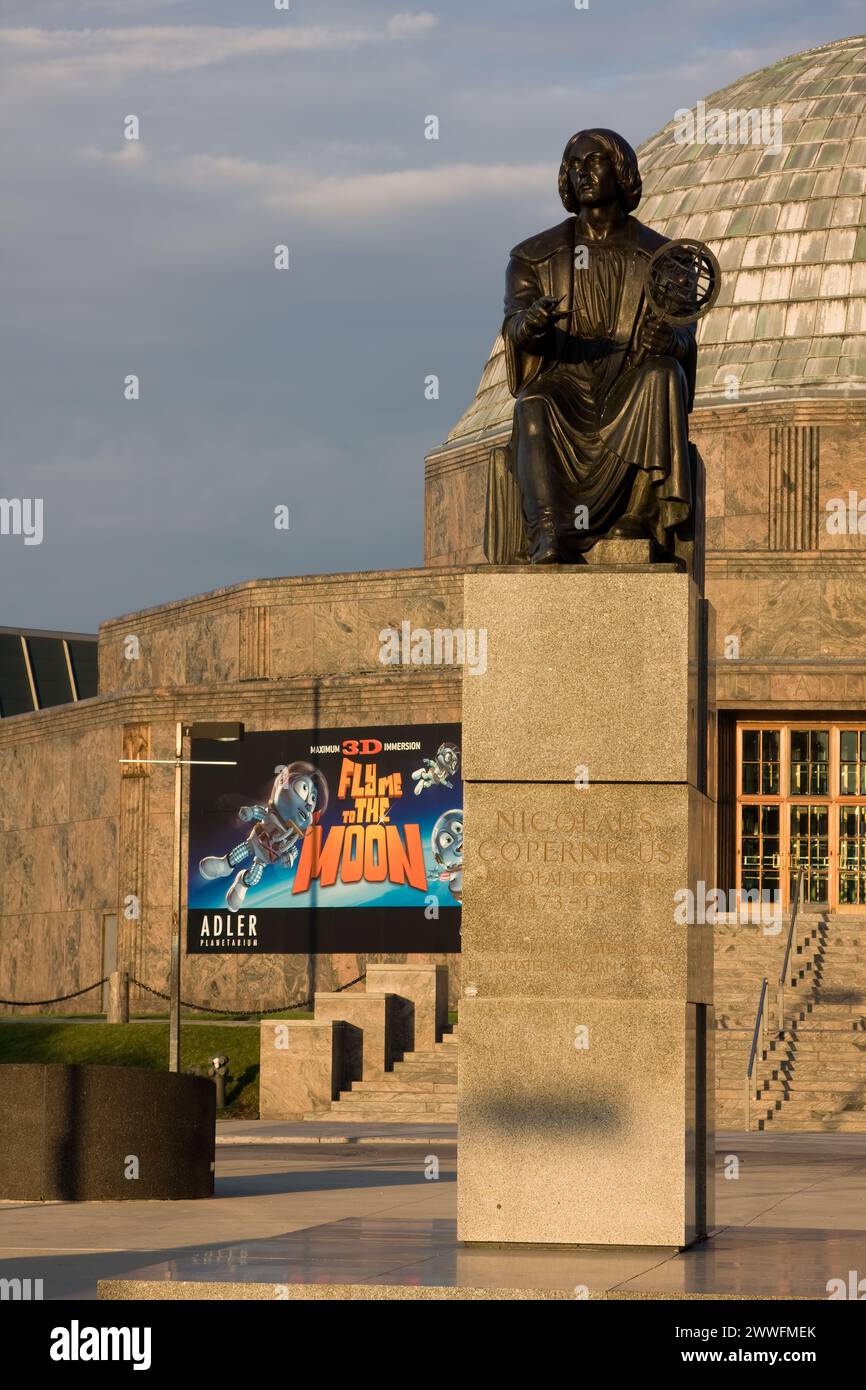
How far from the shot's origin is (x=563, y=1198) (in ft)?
23.2

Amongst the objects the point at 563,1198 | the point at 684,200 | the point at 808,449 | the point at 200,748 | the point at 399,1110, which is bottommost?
the point at 399,1110

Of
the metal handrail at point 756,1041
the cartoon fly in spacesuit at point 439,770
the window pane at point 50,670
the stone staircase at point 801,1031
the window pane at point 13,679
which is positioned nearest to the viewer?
the metal handrail at point 756,1041

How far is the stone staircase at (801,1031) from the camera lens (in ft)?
55.1

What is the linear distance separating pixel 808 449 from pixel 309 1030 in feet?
40.3

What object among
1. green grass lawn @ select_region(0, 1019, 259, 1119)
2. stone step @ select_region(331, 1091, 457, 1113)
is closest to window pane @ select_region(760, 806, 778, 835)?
green grass lawn @ select_region(0, 1019, 259, 1119)

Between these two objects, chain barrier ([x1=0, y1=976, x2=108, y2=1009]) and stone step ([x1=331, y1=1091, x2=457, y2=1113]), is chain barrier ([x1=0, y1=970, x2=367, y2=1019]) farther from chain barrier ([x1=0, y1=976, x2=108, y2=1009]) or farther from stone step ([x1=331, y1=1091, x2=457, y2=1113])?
stone step ([x1=331, y1=1091, x2=457, y2=1113])

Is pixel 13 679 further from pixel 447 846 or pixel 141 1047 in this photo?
pixel 141 1047

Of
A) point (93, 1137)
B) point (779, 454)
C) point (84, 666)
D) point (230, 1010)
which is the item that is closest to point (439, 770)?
point (230, 1010)

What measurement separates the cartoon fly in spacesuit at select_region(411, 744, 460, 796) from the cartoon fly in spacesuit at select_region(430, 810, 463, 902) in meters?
0.42

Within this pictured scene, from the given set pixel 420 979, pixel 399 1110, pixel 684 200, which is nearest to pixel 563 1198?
pixel 399 1110

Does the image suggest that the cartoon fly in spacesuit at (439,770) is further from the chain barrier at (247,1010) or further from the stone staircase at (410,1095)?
→ the stone staircase at (410,1095)

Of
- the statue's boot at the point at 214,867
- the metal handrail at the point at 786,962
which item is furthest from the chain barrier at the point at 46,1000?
the metal handrail at the point at 786,962

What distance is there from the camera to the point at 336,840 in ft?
75.5

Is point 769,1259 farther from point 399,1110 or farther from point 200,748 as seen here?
point 200,748
